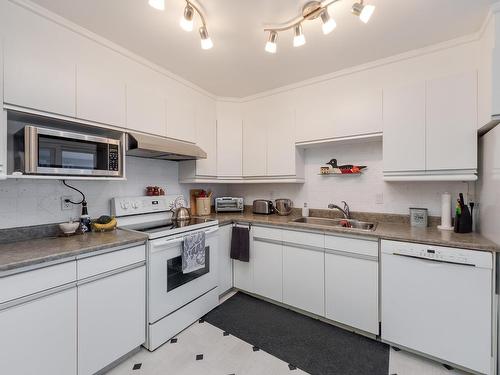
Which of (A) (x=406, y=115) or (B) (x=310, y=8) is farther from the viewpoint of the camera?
(A) (x=406, y=115)

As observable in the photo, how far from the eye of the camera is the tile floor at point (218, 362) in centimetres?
158

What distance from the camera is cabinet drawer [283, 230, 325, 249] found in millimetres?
2082

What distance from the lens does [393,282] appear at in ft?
5.72

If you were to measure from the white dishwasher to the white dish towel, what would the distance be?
153 centimetres

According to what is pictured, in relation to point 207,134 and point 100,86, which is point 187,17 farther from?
point 207,134

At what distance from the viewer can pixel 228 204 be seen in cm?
302

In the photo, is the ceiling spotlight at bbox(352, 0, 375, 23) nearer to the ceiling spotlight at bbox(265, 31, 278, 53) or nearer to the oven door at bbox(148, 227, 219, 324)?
the ceiling spotlight at bbox(265, 31, 278, 53)

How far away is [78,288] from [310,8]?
2.29 metres

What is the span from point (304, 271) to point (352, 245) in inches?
21.1

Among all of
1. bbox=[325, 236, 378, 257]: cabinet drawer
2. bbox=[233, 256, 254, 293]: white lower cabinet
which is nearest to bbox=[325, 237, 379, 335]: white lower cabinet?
bbox=[325, 236, 378, 257]: cabinet drawer

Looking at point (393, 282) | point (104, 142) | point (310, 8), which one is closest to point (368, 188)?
point (393, 282)

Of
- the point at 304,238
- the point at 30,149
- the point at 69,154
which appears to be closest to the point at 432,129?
the point at 304,238

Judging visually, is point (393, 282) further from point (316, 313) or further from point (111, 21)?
point (111, 21)

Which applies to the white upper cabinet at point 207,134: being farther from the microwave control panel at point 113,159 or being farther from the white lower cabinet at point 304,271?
the white lower cabinet at point 304,271
